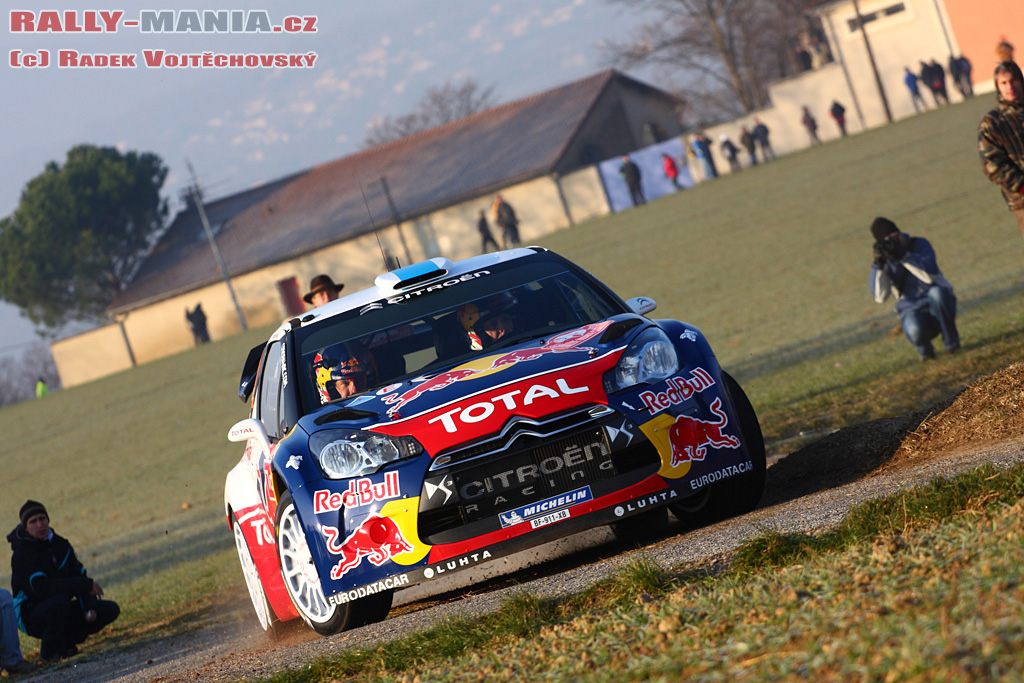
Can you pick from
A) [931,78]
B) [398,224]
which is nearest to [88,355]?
[398,224]

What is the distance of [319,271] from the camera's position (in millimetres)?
58594

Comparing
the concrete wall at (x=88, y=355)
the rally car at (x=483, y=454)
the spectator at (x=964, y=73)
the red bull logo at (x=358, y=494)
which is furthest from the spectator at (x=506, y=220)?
the red bull logo at (x=358, y=494)

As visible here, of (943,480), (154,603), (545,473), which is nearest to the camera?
(943,480)

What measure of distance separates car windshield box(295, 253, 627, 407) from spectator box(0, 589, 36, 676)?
3.11 metres

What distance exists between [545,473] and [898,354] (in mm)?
7715

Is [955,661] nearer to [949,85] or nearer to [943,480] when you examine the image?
[943,480]

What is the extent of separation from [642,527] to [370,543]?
5.88 feet

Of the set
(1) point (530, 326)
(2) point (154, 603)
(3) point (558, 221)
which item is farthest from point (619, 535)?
(3) point (558, 221)

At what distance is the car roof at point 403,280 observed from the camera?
7177mm

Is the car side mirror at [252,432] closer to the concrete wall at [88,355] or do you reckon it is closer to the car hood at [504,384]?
the car hood at [504,384]

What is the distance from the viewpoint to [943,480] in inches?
189

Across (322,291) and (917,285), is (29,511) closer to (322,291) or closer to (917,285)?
(322,291)

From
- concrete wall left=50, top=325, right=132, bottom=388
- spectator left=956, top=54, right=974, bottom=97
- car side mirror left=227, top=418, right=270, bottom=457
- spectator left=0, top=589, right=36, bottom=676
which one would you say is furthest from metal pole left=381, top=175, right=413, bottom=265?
car side mirror left=227, top=418, right=270, bottom=457

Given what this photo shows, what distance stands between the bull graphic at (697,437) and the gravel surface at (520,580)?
35cm
